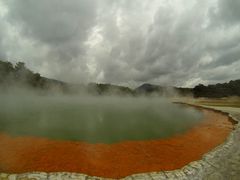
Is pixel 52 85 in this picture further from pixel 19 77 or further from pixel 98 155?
pixel 98 155

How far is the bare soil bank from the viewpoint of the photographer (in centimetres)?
1325

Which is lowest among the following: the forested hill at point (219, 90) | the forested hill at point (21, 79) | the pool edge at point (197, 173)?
the pool edge at point (197, 173)

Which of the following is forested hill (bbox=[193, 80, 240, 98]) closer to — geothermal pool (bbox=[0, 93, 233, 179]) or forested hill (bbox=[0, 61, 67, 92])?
forested hill (bbox=[0, 61, 67, 92])

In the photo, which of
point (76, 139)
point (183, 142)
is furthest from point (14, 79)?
point (183, 142)

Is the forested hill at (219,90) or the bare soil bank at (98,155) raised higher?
the forested hill at (219,90)

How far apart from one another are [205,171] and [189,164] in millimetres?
1542

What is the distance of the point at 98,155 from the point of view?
15984 millimetres

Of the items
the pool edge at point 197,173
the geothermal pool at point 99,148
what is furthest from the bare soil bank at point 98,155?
the pool edge at point 197,173

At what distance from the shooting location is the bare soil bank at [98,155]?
13250 millimetres

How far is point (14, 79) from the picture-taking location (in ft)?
319

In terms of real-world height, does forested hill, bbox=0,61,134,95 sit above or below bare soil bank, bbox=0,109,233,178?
above

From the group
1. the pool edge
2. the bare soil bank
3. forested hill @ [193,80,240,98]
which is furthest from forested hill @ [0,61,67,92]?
forested hill @ [193,80,240,98]

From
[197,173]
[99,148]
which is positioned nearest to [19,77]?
[99,148]

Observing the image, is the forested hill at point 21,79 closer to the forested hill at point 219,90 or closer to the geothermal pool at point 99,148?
the geothermal pool at point 99,148
